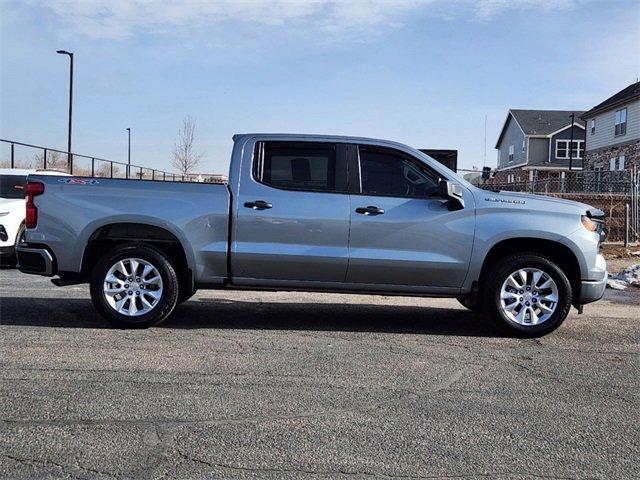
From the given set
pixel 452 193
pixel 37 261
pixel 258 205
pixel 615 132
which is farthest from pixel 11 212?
pixel 615 132

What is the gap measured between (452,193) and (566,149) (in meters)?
50.7

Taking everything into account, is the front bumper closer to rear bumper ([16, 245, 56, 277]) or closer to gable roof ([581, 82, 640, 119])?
rear bumper ([16, 245, 56, 277])

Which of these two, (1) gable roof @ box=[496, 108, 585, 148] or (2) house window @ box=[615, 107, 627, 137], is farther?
(1) gable roof @ box=[496, 108, 585, 148]

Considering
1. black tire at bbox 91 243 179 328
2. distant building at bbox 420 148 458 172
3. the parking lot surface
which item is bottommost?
the parking lot surface

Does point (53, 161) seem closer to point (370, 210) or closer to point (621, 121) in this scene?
point (370, 210)

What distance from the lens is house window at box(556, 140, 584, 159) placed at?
52781 mm

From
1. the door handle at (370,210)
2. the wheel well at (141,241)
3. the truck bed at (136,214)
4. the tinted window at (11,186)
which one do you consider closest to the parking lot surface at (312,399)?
the wheel well at (141,241)

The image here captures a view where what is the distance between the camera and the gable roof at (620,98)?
35.5 meters

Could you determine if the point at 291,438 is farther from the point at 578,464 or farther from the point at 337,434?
the point at 578,464

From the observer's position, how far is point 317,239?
6535mm

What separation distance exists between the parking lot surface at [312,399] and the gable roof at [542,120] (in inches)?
1939

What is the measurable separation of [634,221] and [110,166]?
22.4 metres

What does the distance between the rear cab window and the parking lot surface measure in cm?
149

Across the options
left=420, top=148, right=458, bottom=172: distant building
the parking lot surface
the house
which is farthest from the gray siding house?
the parking lot surface
